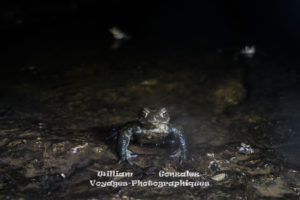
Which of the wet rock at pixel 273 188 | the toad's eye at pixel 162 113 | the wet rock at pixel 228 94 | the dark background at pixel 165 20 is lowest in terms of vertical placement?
the wet rock at pixel 273 188

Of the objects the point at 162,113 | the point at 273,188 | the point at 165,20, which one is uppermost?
the point at 165,20

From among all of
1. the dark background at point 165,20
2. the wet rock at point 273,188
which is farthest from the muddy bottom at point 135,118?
the dark background at point 165,20

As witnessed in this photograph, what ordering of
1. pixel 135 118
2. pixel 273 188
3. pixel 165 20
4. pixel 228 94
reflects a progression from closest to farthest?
1. pixel 273 188
2. pixel 135 118
3. pixel 228 94
4. pixel 165 20

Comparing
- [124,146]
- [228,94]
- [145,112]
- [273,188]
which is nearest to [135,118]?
[145,112]

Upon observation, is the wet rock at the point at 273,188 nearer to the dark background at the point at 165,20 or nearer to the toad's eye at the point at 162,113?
the toad's eye at the point at 162,113

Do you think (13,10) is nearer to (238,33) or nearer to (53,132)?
(238,33)

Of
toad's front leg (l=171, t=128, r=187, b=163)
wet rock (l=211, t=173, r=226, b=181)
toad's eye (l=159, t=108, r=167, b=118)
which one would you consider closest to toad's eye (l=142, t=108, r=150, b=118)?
toad's eye (l=159, t=108, r=167, b=118)

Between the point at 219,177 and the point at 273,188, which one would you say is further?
the point at 219,177

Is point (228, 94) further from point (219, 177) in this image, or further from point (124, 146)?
point (124, 146)
